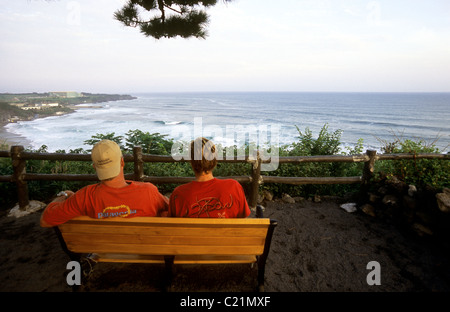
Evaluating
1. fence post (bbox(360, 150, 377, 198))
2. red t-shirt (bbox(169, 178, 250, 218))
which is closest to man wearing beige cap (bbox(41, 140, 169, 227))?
red t-shirt (bbox(169, 178, 250, 218))

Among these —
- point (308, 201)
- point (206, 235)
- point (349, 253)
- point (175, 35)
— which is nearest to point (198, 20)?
point (175, 35)

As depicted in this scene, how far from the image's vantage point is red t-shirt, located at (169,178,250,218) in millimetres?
2076

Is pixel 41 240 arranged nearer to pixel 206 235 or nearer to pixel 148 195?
pixel 148 195

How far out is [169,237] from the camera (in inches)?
77.9

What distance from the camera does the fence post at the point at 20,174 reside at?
3.96 metres

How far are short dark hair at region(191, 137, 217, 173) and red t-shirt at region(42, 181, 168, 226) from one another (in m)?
0.50

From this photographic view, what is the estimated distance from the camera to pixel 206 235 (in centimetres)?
196

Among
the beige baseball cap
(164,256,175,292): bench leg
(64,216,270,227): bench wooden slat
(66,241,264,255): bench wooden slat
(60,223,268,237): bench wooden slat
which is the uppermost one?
the beige baseball cap

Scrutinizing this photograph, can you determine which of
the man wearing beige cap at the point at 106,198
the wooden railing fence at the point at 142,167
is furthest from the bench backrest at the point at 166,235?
the wooden railing fence at the point at 142,167

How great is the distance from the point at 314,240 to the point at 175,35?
4.74 meters

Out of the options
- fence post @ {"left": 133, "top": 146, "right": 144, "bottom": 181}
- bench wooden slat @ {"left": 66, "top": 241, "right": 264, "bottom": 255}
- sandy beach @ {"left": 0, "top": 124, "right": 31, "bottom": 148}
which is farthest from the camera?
sandy beach @ {"left": 0, "top": 124, "right": 31, "bottom": 148}

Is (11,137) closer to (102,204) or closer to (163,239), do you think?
(102,204)

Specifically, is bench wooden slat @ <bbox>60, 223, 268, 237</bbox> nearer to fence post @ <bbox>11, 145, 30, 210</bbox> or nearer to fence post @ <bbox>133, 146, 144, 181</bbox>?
fence post @ <bbox>133, 146, 144, 181</bbox>

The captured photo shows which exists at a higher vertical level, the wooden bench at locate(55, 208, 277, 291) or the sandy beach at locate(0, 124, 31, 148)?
the wooden bench at locate(55, 208, 277, 291)
